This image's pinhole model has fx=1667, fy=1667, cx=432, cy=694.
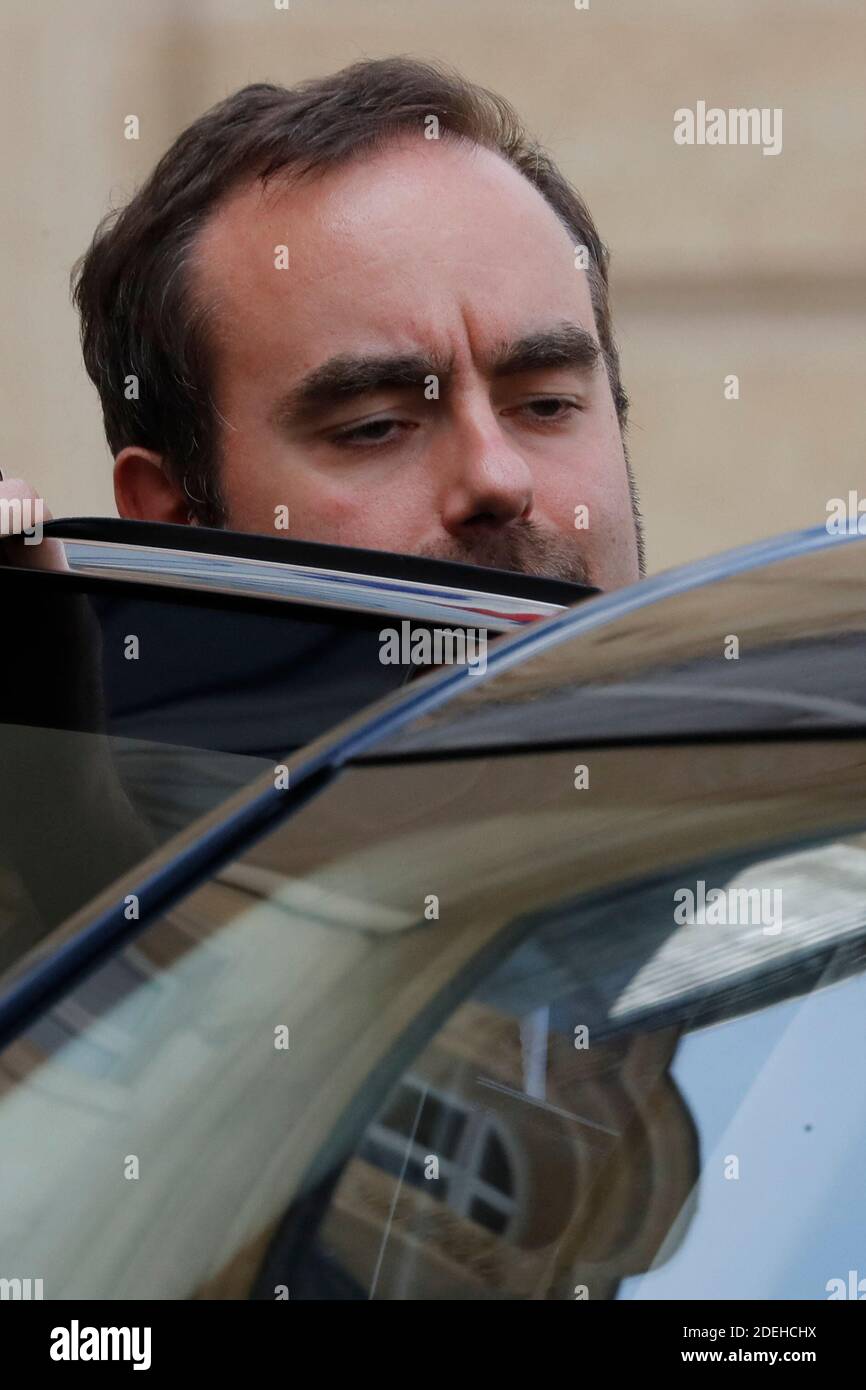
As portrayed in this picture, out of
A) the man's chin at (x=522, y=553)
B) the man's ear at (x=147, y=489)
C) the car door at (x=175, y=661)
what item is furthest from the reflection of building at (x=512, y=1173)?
the man's ear at (x=147, y=489)

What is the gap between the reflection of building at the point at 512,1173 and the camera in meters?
0.79

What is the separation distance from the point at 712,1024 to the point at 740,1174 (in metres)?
0.07

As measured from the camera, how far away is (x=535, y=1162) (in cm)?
81

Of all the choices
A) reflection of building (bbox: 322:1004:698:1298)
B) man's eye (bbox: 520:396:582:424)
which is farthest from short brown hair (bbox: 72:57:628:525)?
reflection of building (bbox: 322:1004:698:1298)

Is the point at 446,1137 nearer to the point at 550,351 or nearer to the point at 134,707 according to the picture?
the point at 134,707

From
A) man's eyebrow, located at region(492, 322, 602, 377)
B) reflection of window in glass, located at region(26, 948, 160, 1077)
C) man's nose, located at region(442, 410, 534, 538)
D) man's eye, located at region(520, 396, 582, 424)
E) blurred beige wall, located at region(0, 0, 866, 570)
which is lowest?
reflection of window in glass, located at region(26, 948, 160, 1077)

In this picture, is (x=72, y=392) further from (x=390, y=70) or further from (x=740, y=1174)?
(x=740, y=1174)

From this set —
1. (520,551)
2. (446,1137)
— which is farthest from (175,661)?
(520,551)

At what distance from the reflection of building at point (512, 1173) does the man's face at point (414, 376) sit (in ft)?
4.67

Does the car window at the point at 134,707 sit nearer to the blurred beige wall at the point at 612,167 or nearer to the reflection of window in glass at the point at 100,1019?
the reflection of window in glass at the point at 100,1019

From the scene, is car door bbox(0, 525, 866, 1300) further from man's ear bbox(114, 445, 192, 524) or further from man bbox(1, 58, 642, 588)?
man's ear bbox(114, 445, 192, 524)

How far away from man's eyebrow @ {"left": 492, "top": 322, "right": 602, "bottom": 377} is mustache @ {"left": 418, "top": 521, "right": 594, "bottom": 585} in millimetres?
297

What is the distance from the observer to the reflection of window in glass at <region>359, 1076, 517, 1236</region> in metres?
0.80
